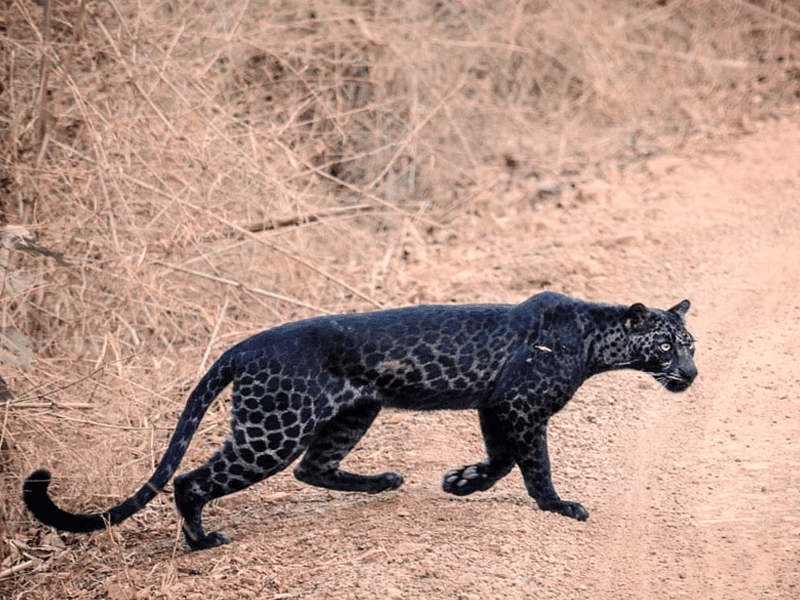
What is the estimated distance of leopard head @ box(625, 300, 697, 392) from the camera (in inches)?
211

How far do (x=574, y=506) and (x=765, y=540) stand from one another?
893 millimetres

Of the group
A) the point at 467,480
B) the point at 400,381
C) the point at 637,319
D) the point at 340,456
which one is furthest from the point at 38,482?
the point at 637,319

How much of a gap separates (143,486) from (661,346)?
8.51 ft

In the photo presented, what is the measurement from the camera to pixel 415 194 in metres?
10.5

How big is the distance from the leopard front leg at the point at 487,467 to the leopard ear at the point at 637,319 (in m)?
0.82

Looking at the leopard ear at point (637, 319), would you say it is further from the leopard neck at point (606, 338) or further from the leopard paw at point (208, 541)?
the leopard paw at point (208, 541)

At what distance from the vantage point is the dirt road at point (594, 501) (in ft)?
16.0

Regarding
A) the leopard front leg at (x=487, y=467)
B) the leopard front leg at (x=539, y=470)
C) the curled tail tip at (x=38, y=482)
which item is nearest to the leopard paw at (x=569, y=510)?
the leopard front leg at (x=539, y=470)

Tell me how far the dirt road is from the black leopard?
0.82ft

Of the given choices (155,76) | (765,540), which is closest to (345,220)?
(155,76)

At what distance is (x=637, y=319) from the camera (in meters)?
5.36

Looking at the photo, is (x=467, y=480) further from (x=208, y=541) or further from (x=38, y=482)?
(x=38, y=482)

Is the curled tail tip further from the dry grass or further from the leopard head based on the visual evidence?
the leopard head

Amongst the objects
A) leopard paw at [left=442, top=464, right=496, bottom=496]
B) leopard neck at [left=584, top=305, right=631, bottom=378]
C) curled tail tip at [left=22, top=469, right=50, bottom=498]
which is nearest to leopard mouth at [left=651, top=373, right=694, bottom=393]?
leopard neck at [left=584, top=305, right=631, bottom=378]
